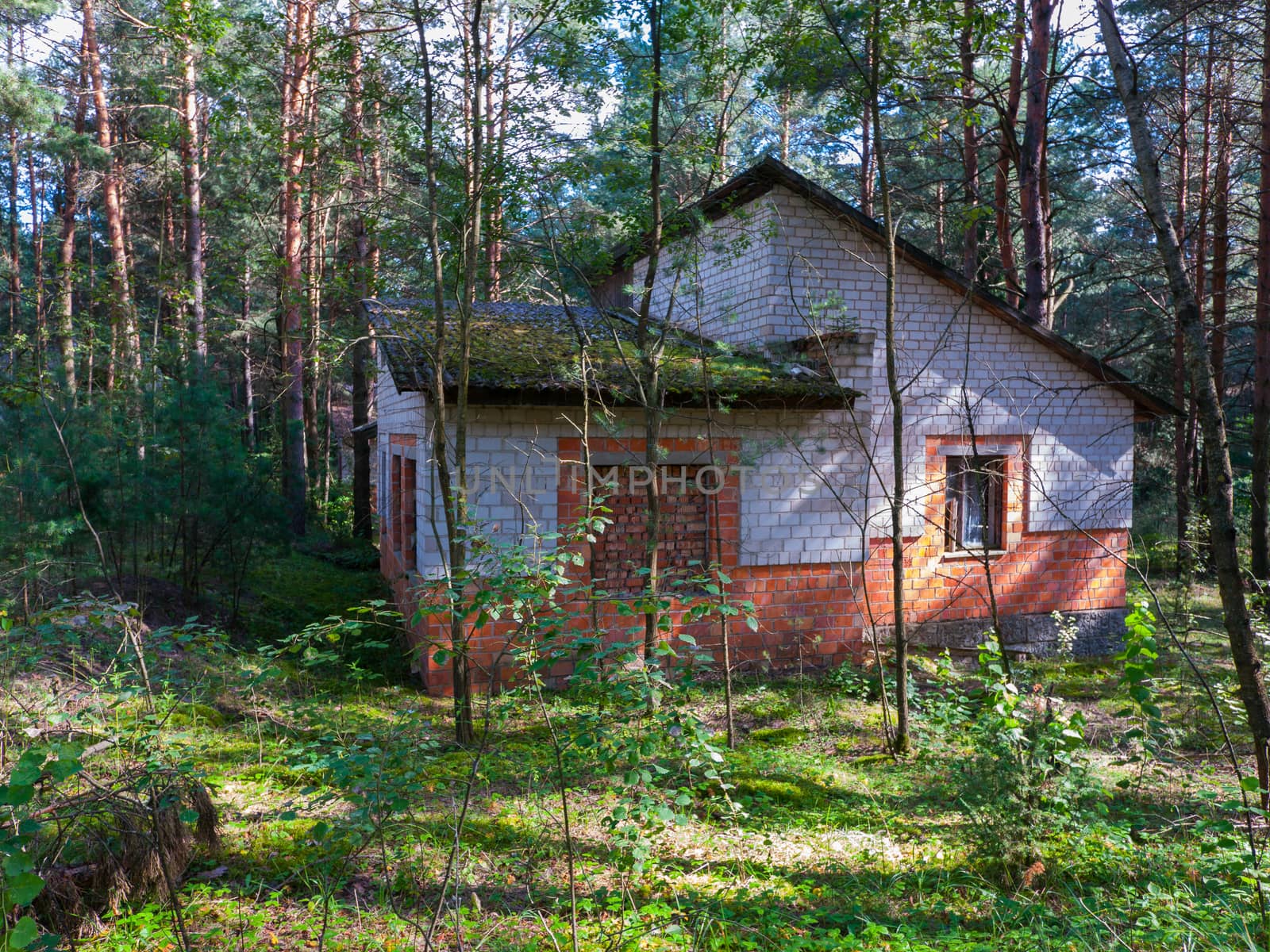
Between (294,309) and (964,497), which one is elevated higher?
(294,309)

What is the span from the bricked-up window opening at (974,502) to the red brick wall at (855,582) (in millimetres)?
113

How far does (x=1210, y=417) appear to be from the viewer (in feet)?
15.8

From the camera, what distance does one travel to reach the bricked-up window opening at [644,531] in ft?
29.0

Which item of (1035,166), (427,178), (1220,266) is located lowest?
(427,178)

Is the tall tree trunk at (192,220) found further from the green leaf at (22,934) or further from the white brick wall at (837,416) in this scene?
the green leaf at (22,934)

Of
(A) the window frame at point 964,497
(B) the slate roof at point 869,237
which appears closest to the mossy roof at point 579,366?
(B) the slate roof at point 869,237

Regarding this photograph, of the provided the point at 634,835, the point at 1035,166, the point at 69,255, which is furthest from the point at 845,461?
the point at 69,255

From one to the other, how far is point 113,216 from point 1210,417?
19858mm

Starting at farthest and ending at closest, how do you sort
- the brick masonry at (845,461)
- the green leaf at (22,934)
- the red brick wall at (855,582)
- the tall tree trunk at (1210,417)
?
1. the red brick wall at (855,582)
2. the brick masonry at (845,461)
3. the tall tree trunk at (1210,417)
4. the green leaf at (22,934)

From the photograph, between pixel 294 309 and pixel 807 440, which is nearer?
pixel 807 440

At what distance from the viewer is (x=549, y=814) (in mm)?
5355

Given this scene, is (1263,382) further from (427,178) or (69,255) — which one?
(69,255)

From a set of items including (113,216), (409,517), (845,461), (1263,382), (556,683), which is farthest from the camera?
(113,216)

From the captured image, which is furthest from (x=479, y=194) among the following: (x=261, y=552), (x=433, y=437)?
(x=261, y=552)
